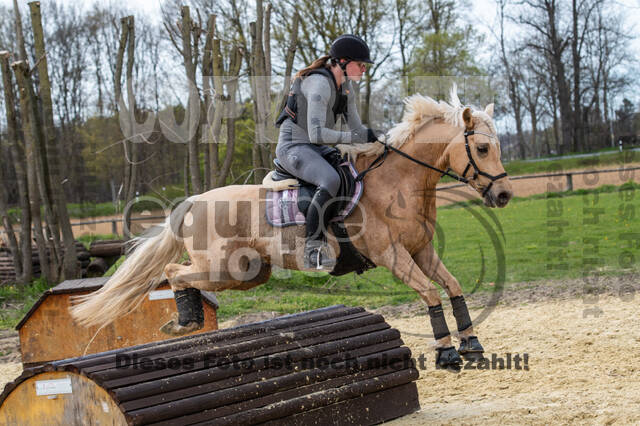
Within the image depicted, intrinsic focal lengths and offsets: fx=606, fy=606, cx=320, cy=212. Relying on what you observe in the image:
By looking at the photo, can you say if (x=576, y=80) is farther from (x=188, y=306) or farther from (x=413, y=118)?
(x=188, y=306)

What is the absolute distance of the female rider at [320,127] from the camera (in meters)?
4.12

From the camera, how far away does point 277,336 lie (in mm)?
4203

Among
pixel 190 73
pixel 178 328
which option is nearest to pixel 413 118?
pixel 178 328

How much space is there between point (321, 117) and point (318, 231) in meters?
0.78

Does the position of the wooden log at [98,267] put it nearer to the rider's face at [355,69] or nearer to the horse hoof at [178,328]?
the horse hoof at [178,328]

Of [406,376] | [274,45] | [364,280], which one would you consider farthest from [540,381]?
[274,45]

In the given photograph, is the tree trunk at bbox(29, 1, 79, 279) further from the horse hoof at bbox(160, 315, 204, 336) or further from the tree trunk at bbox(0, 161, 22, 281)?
the horse hoof at bbox(160, 315, 204, 336)

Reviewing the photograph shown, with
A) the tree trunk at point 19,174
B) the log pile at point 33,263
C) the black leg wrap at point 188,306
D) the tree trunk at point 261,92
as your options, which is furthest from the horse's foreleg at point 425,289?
the log pile at point 33,263

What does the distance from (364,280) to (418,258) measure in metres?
6.09

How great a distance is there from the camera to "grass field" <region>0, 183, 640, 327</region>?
30.0 feet

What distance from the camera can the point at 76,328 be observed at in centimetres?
636

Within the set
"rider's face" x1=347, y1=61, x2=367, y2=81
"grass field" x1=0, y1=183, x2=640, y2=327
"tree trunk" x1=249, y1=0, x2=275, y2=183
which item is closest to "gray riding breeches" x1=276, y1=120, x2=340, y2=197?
"rider's face" x1=347, y1=61, x2=367, y2=81

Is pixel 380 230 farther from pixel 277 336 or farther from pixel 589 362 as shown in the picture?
pixel 589 362

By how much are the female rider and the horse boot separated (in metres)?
0.97
